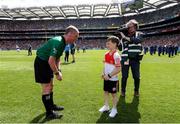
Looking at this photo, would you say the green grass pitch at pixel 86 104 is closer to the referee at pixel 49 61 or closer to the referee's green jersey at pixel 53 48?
the referee at pixel 49 61

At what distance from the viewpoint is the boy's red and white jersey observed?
6.79 metres

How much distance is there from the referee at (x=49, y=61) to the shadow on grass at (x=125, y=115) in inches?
37.0

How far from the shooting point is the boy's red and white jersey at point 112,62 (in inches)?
267

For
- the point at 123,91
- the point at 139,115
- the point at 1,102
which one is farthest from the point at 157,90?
the point at 1,102

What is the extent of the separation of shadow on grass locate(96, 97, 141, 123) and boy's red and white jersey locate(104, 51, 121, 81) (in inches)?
30.6

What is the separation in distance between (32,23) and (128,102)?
102 metres

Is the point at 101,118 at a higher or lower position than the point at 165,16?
lower

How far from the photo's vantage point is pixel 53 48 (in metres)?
6.14

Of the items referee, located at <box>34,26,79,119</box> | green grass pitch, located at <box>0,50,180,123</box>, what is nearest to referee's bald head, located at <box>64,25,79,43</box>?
referee, located at <box>34,26,79,119</box>

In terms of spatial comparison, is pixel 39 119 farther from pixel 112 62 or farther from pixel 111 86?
pixel 112 62

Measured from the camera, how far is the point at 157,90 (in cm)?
1008

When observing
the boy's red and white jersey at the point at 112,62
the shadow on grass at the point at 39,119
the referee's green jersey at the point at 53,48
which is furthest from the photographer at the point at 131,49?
the shadow on grass at the point at 39,119

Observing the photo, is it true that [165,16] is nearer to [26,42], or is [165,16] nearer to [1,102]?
[26,42]

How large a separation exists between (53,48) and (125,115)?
2.08 m
